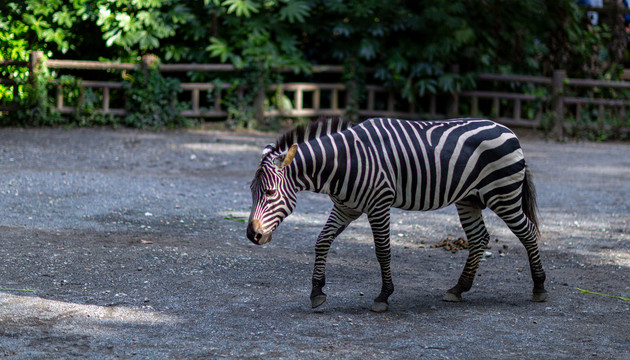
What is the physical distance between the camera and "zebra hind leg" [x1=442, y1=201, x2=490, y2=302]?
5.74m

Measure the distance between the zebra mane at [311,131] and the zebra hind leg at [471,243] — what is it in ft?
3.79

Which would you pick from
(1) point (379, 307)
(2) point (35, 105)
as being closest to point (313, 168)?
(1) point (379, 307)

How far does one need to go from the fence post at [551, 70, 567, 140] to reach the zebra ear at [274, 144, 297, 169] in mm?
12061

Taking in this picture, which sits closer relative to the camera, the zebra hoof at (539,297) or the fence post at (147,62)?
the zebra hoof at (539,297)

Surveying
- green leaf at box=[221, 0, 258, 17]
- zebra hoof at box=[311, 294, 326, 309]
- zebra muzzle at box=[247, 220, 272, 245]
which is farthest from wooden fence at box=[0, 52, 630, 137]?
zebra muzzle at box=[247, 220, 272, 245]

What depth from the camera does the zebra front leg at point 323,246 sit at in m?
5.34

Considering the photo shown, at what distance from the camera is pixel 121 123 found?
608 inches

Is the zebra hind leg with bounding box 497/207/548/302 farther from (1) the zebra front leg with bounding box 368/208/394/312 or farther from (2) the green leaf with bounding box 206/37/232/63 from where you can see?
(2) the green leaf with bounding box 206/37/232/63

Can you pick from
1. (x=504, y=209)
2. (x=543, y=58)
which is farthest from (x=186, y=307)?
(x=543, y=58)

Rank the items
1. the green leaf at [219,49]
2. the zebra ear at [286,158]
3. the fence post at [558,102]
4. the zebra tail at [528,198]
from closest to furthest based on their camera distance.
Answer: the zebra ear at [286,158]
the zebra tail at [528,198]
the green leaf at [219,49]
the fence post at [558,102]

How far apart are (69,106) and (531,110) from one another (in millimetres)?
9697

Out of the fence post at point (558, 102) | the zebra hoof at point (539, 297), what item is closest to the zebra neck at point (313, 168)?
the zebra hoof at point (539, 297)

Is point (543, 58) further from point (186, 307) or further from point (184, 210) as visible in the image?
point (186, 307)

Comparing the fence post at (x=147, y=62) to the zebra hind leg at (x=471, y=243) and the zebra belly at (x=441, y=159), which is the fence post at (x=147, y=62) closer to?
the zebra belly at (x=441, y=159)
